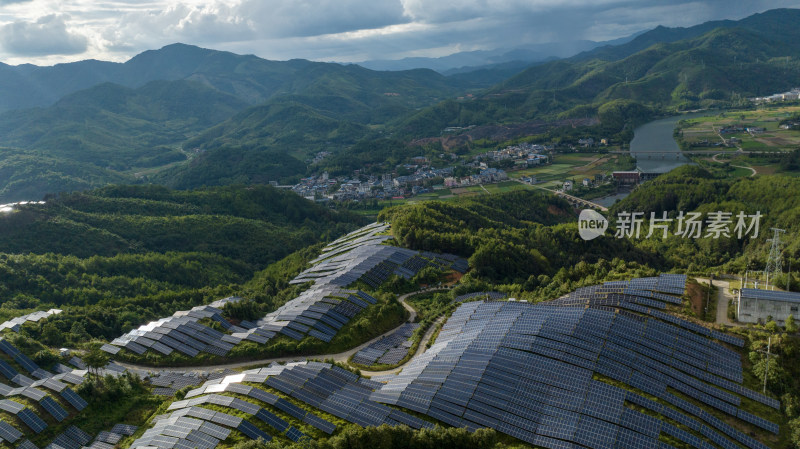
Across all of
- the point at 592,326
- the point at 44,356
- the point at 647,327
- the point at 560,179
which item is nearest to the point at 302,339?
the point at 44,356

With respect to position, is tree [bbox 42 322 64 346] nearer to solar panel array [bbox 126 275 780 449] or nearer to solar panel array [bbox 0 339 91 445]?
solar panel array [bbox 0 339 91 445]

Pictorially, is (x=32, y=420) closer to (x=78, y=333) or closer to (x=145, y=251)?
(x=78, y=333)

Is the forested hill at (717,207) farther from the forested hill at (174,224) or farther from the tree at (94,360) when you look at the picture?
the forested hill at (174,224)

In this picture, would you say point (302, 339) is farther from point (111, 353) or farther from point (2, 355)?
point (2, 355)

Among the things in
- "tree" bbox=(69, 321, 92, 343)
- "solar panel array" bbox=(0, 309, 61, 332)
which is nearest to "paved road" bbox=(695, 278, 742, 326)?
"tree" bbox=(69, 321, 92, 343)

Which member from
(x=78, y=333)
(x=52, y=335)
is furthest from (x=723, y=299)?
(x=52, y=335)

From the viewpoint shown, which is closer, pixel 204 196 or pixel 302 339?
pixel 302 339
